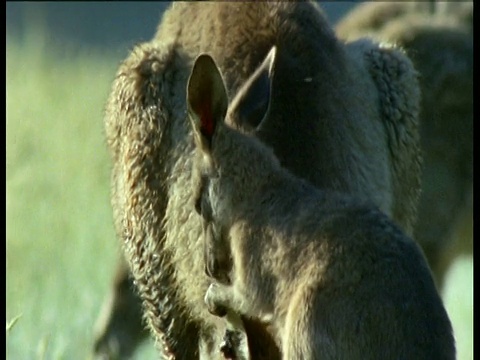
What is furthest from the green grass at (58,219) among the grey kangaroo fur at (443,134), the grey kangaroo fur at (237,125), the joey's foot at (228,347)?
the joey's foot at (228,347)

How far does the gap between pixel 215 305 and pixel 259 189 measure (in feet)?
1.39

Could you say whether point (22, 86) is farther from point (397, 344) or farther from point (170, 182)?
point (397, 344)

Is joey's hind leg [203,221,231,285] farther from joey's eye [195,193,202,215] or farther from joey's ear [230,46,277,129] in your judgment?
joey's ear [230,46,277,129]

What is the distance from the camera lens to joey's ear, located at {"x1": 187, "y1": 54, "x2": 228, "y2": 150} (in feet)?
18.7

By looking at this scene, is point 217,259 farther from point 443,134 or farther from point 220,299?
point 443,134

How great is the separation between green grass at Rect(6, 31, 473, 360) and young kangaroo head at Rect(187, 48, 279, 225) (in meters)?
1.18

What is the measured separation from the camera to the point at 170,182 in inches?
259

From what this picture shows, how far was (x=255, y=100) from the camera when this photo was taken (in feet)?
20.1

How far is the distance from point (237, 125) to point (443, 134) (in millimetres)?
4104

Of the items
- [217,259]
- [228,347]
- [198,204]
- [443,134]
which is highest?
[443,134]

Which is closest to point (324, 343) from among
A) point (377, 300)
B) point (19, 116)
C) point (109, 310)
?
point (377, 300)

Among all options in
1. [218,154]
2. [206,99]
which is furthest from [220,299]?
[206,99]

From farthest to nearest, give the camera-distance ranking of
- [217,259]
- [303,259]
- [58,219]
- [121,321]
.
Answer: [58,219], [121,321], [217,259], [303,259]

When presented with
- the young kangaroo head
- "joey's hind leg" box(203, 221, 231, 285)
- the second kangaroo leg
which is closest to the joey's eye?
the young kangaroo head
